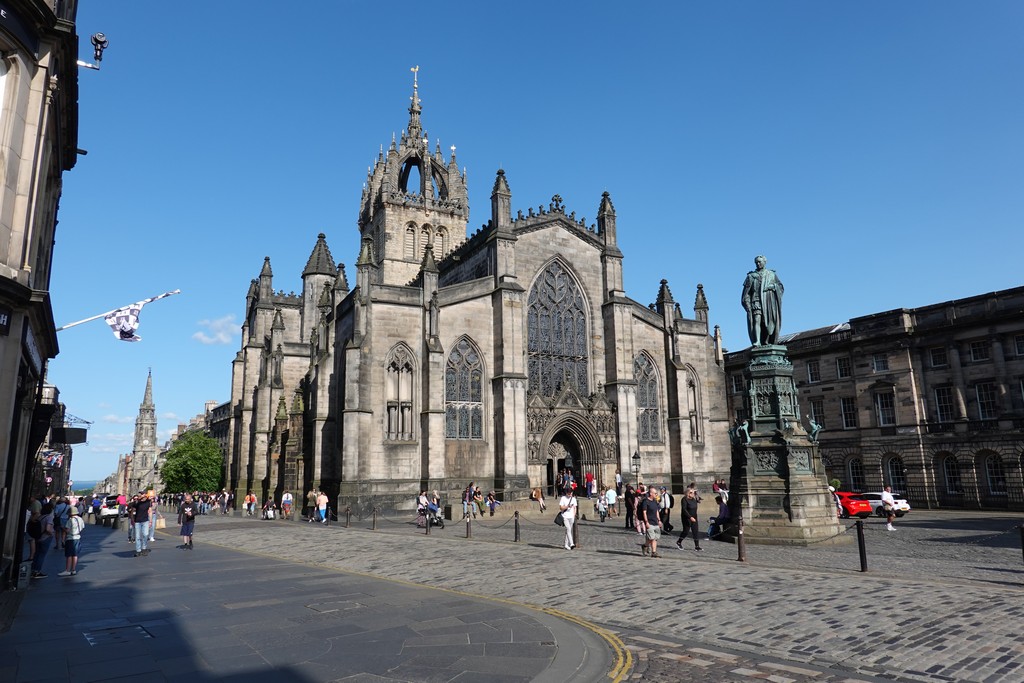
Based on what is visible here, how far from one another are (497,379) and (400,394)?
504 centimetres

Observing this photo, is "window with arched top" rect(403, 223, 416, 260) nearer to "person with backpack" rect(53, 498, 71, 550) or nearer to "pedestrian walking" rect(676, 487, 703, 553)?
"person with backpack" rect(53, 498, 71, 550)

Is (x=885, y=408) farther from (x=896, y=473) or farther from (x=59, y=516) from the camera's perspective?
(x=59, y=516)

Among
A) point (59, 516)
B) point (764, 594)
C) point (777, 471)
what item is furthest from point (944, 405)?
point (59, 516)

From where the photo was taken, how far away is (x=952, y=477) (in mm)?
35625

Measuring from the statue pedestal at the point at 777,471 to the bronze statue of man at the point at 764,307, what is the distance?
0.45 metres

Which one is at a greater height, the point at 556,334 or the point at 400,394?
the point at 556,334

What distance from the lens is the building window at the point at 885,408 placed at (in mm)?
38375

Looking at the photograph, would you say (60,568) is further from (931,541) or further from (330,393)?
(931,541)

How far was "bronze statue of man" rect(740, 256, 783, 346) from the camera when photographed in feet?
62.0

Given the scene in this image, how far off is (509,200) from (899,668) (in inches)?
1238

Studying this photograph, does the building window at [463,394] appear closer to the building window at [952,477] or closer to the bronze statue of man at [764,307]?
the bronze statue of man at [764,307]

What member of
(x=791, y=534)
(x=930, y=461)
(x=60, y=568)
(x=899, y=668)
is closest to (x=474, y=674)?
(x=899, y=668)

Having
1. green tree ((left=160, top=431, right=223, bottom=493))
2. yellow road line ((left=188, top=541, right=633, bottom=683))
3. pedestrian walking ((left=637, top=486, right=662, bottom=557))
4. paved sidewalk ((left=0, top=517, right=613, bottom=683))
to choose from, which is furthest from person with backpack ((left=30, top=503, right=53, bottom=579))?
green tree ((left=160, top=431, right=223, bottom=493))

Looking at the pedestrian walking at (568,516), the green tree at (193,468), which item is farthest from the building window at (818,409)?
the green tree at (193,468)
